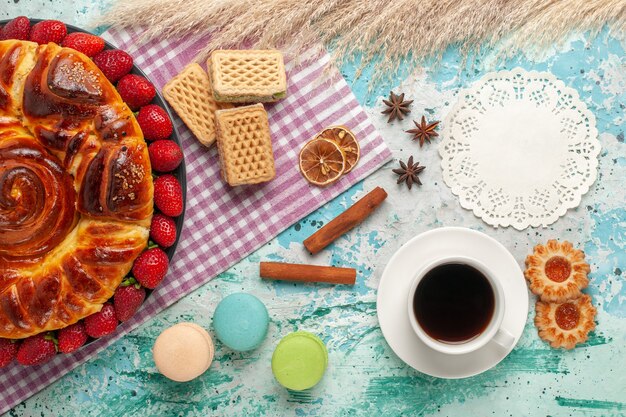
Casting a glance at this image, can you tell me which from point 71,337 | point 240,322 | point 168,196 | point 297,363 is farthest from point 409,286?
point 71,337

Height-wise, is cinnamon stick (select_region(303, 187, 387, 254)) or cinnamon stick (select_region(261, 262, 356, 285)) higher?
cinnamon stick (select_region(303, 187, 387, 254))

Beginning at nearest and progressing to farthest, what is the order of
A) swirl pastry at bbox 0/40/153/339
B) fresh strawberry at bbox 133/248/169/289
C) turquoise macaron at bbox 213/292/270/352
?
1. swirl pastry at bbox 0/40/153/339
2. fresh strawberry at bbox 133/248/169/289
3. turquoise macaron at bbox 213/292/270/352

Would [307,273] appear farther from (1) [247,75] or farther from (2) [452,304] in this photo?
(1) [247,75]

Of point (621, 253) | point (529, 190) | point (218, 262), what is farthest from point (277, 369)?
point (621, 253)

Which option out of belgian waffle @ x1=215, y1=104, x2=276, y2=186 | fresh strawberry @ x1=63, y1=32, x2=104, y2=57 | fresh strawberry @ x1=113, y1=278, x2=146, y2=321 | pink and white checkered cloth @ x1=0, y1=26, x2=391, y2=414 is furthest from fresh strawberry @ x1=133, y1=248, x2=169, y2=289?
fresh strawberry @ x1=63, y1=32, x2=104, y2=57

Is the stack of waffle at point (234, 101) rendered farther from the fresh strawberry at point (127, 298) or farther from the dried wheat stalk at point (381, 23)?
the fresh strawberry at point (127, 298)

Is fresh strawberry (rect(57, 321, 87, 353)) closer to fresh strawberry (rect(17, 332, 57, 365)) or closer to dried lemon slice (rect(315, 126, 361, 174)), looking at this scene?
fresh strawberry (rect(17, 332, 57, 365))

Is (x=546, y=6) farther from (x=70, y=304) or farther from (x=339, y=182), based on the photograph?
(x=70, y=304)
